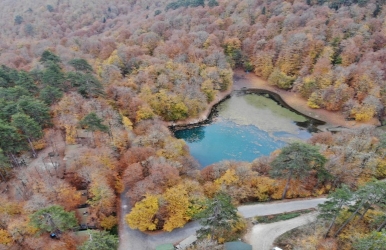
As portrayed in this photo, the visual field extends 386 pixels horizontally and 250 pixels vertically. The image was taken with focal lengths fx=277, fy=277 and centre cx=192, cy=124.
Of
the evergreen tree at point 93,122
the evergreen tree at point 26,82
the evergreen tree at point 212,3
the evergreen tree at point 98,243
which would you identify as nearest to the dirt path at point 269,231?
the evergreen tree at point 98,243

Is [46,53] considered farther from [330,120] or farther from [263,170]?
[330,120]

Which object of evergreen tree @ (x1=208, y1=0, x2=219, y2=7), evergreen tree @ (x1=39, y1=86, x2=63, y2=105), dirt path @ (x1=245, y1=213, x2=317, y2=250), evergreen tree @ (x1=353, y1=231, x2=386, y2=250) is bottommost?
dirt path @ (x1=245, y1=213, x2=317, y2=250)

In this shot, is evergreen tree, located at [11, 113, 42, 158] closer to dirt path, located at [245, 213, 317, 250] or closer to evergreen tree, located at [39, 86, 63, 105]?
evergreen tree, located at [39, 86, 63, 105]

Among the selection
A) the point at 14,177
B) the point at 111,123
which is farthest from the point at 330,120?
the point at 14,177

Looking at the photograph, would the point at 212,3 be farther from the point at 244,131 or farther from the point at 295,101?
the point at 244,131

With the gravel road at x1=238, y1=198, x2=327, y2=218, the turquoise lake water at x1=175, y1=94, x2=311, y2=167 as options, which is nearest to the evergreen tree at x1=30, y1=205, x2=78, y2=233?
the gravel road at x1=238, y1=198, x2=327, y2=218

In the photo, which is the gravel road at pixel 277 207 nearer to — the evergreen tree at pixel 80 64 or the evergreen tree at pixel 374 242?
the evergreen tree at pixel 374 242
